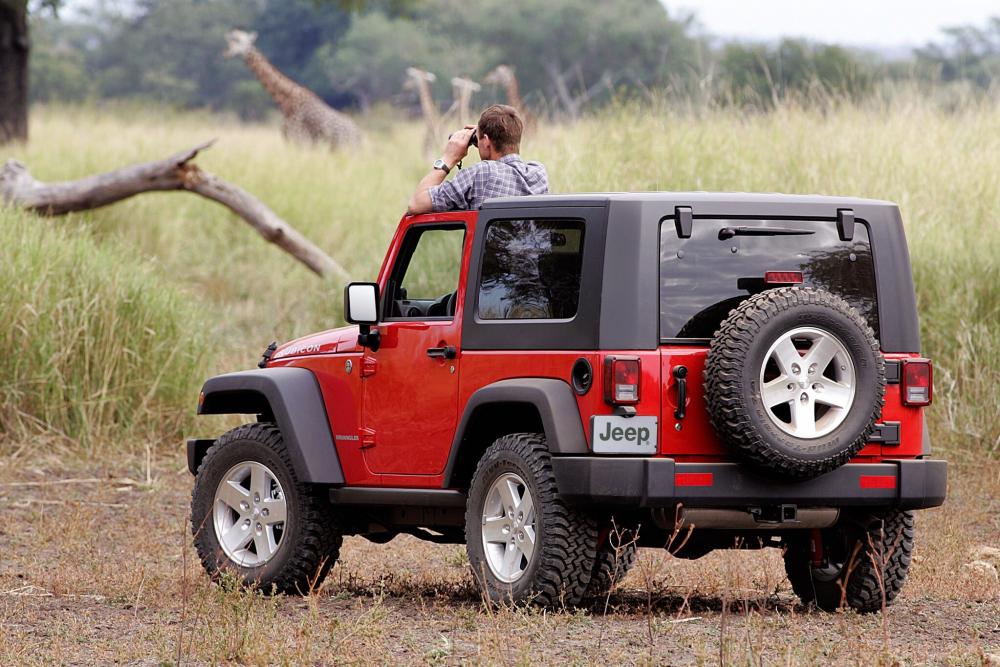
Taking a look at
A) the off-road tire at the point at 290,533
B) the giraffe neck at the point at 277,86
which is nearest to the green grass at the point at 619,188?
the giraffe neck at the point at 277,86

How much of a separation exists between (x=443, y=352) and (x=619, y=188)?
8483 mm

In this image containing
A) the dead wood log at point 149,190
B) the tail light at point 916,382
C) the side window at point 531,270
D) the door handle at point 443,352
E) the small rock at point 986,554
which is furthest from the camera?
the dead wood log at point 149,190

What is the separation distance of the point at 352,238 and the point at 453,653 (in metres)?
14.4

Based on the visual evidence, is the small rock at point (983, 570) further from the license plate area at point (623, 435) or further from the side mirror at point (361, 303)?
the side mirror at point (361, 303)

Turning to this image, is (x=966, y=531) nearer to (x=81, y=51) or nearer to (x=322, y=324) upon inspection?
(x=322, y=324)

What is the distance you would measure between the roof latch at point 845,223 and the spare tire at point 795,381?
0.47 metres

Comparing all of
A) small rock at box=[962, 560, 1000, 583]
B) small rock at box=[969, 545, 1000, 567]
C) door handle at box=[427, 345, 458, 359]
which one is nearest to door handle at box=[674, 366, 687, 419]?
door handle at box=[427, 345, 458, 359]

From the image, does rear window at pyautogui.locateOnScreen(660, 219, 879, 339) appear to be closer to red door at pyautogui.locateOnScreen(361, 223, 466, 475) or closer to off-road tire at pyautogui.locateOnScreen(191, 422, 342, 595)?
red door at pyautogui.locateOnScreen(361, 223, 466, 475)

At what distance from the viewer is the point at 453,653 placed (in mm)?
5844

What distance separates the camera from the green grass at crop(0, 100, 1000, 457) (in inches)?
524

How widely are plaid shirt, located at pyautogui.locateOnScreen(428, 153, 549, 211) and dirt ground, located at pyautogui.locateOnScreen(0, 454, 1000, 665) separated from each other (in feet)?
5.74

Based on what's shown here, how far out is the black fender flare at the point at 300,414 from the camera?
8008 mm

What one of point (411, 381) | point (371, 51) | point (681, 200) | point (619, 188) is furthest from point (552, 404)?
point (371, 51)

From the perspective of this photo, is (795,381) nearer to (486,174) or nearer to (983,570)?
(486,174)
